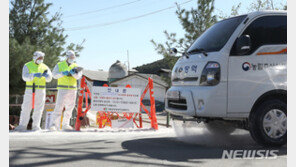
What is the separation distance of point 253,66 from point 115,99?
4.04 m

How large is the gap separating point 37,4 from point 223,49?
14166mm

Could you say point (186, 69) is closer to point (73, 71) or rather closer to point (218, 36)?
point (218, 36)

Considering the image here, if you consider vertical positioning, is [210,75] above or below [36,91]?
above

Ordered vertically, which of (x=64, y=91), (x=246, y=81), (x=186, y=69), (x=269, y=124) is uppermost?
(x=186, y=69)

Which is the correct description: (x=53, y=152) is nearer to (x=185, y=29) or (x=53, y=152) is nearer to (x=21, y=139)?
(x=21, y=139)

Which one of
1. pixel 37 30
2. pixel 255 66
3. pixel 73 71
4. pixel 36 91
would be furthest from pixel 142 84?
pixel 255 66

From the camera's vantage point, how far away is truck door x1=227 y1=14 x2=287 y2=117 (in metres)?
4.48

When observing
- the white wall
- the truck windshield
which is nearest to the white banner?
the truck windshield

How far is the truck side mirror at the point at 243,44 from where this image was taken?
4.43 m

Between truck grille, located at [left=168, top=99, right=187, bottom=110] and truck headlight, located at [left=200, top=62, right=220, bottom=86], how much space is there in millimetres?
457

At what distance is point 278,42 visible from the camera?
4.78 metres

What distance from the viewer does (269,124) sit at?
448 centimetres

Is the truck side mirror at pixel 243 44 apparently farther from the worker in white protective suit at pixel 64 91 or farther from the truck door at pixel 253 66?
the worker in white protective suit at pixel 64 91

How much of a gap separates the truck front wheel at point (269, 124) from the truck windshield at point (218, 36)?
3.99 ft
